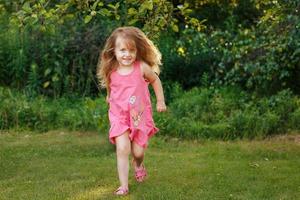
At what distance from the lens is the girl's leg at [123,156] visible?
5.32 metres

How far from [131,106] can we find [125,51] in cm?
47

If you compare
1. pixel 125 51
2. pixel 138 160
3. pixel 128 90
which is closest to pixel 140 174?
pixel 138 160

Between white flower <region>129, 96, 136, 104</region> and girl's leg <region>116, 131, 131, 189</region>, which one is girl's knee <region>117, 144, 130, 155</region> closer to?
girl's leg <region>116, 131, 131, 189</region>

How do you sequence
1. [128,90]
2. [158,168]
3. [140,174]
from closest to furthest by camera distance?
[128,90]
[140,174]
[158,168]

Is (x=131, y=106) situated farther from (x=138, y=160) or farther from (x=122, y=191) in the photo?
(x=122, y=191)

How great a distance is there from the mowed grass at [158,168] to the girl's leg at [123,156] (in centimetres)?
16

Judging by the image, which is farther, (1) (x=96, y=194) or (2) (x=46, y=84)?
(2) (x=46, y=84)

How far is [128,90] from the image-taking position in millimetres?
5430

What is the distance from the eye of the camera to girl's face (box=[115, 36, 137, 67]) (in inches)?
214

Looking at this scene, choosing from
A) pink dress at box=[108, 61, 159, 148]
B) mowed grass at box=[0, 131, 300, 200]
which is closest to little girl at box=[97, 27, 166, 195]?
pink dress at box=[108, 61, 159, 148]

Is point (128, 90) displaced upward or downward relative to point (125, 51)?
downward

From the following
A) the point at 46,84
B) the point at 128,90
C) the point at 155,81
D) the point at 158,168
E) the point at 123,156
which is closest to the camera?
the point at 123,156

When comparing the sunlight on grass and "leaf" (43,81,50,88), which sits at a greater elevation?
"leaf" (43,81,50,88)

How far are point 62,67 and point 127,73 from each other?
4.43m
